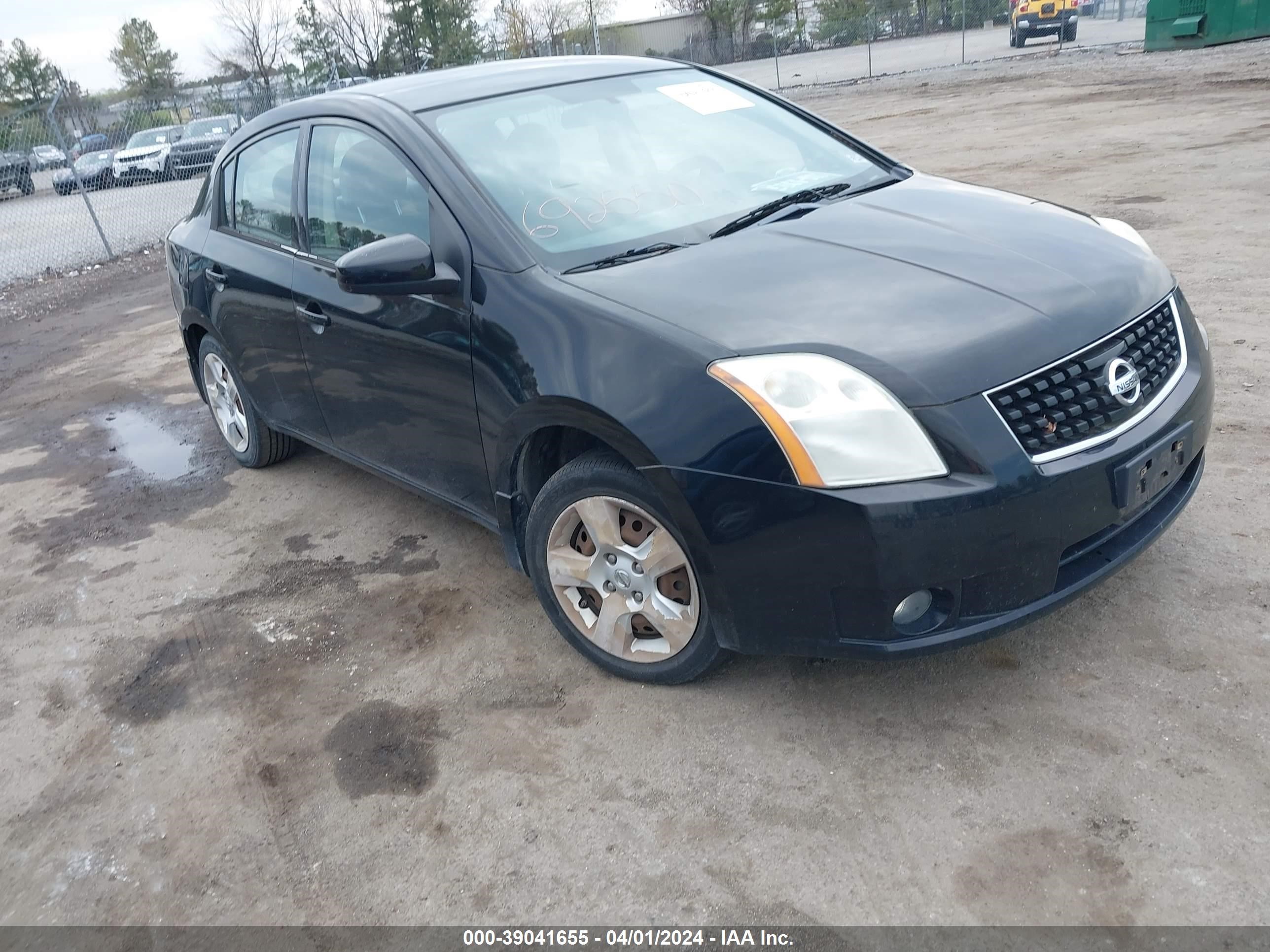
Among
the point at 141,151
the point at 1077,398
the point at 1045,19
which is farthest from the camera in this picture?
the point at 1045,19

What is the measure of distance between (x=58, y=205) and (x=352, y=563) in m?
19.0

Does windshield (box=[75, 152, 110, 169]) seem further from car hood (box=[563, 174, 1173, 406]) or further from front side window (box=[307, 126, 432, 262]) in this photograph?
car hood (box=[563, 174, 1173, 406])

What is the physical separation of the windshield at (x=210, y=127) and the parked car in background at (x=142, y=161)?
1895 mm

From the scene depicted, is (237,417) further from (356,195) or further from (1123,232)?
(1123,232)

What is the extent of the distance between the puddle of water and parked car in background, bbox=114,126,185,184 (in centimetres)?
1316

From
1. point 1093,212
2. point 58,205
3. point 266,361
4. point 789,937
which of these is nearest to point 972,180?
point 1093,212

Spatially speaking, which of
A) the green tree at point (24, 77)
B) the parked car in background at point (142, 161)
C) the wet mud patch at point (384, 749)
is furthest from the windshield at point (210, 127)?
the green tree at point (24, 77)

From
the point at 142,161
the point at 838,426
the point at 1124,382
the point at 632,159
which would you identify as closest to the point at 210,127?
the point at 142,161

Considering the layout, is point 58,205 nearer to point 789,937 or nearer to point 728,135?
point 728,135

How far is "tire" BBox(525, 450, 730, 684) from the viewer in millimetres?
2811

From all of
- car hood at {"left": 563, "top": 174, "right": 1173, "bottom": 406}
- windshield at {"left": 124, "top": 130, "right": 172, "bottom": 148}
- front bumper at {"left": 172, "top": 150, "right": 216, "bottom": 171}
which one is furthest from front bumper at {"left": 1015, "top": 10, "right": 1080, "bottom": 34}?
car hood at {"left": 563, "top": 174, "right": 1173, "bottom": 406}

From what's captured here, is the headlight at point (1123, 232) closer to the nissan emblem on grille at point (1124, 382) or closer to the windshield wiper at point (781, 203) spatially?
the nissan emblem on grille at point (1124, 382)

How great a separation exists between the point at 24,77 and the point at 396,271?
211 feet

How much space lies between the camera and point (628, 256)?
312 cm
